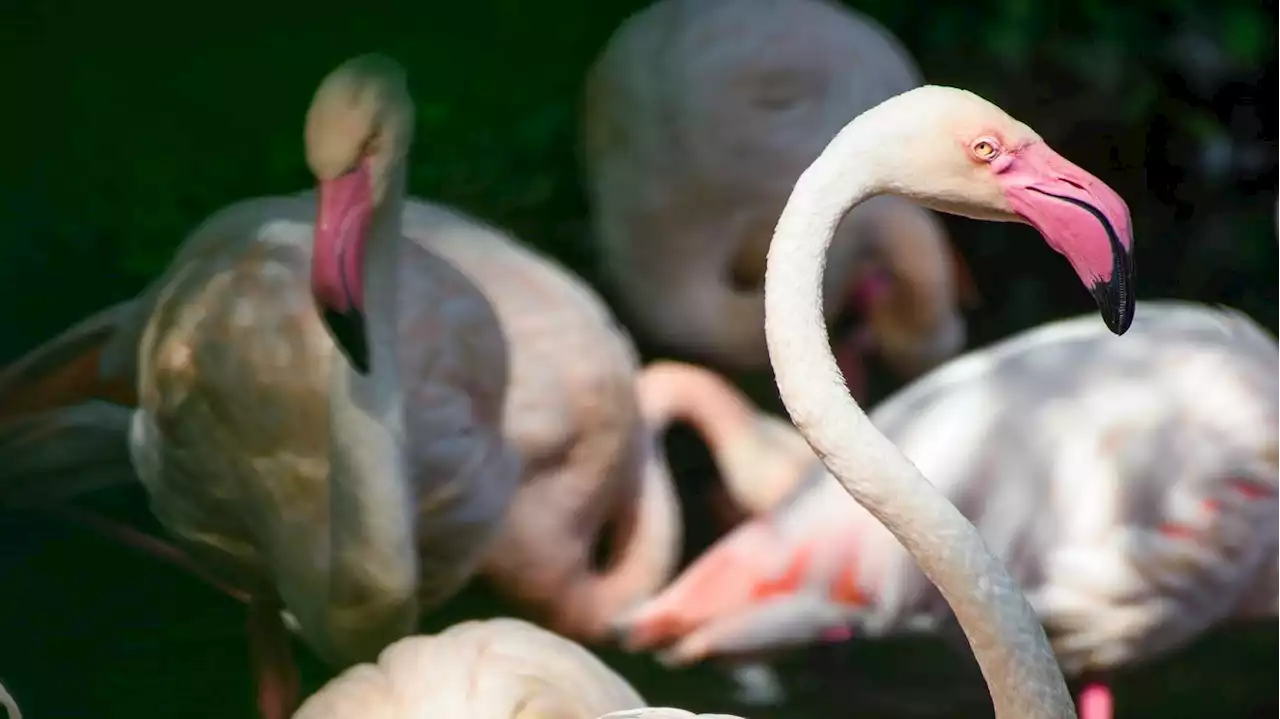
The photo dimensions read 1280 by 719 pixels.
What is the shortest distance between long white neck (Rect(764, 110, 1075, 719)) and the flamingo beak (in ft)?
0.51

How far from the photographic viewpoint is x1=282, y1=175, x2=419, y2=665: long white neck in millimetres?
2314

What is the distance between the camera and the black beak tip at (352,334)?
7.03 feet

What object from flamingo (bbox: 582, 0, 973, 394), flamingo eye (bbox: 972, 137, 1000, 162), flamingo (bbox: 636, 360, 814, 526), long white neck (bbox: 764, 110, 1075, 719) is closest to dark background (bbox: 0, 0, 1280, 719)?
flamingo (bbox: 582, 0, 973, 394)

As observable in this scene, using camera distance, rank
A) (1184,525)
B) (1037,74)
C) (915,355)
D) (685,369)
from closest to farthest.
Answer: (1184,525) → (685,369) → (915,355) → (1037,74)

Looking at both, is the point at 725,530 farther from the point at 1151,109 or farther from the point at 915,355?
the point at 1151,109

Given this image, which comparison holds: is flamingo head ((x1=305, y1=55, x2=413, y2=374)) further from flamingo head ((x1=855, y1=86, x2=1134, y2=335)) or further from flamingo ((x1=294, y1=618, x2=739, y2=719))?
flamingo head ((x1=855, y1=86, x2=1134, y2=335))

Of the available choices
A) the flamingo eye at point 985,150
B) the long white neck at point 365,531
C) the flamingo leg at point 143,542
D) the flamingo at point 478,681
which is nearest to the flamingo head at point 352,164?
the long white neck at point 365,531

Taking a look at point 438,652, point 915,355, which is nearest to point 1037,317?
point 915,355

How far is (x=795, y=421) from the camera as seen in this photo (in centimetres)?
148

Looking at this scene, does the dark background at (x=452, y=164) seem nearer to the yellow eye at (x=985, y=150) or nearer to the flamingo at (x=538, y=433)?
the flamingo at (x=538, y=433)

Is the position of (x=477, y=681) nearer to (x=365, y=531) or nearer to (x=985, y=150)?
(x=365, y=531)

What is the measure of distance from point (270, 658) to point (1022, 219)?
5.41 feet

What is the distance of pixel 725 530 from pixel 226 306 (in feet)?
4.25

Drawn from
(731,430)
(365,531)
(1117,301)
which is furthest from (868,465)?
(731,430)
